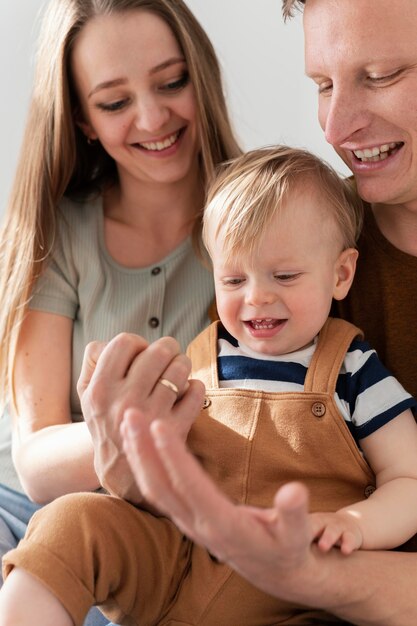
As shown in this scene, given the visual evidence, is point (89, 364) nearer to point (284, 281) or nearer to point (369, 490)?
point (284, 281)

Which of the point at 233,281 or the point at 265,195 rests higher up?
the point at 265,195

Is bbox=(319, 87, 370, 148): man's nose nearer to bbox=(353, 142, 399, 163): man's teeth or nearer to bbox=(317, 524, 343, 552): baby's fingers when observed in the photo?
bbox=(353, 142, 399, 163): man's teeth

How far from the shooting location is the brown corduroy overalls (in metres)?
1.47

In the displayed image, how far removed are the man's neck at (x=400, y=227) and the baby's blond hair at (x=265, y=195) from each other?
9 cm

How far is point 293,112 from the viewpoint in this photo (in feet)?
10.1

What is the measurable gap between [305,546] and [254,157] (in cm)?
77

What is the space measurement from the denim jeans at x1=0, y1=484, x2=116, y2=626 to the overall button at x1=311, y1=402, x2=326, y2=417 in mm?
766

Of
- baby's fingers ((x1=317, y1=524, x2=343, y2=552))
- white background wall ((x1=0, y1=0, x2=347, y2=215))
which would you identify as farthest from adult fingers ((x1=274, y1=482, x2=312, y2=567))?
white background wall ((x1=0, y1=0, x2=347, y2=215))

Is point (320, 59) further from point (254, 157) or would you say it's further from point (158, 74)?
point (158, 74)

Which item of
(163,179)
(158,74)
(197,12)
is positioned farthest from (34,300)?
(197,12)

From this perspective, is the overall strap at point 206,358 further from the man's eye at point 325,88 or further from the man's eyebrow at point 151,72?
the man's eyebrow at point 151,72

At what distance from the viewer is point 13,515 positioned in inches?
83.2

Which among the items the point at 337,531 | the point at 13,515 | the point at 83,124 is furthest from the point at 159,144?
the point at 337,531

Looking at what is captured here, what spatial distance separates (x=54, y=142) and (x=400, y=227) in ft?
2.68
